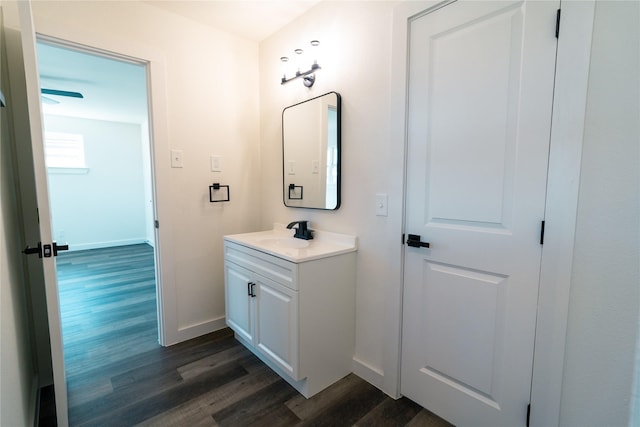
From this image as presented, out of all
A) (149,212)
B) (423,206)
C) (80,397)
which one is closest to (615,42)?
(423,206)

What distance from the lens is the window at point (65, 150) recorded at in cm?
489

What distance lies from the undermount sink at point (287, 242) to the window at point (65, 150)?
4.98 meters

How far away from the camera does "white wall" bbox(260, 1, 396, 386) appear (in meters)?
1.66

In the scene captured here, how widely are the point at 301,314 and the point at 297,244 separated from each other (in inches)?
22.7

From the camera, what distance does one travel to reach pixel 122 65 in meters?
2.83

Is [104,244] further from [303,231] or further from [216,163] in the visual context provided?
[303,231]

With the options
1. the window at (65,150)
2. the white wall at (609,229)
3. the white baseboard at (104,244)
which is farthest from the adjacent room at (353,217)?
the white baseboard at (104,244)

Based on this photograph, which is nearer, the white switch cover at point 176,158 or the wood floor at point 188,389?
the wood floor at point 188,389

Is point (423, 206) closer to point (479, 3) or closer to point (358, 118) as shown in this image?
point (358, 118)

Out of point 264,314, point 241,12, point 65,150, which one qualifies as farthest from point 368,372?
point 65,150

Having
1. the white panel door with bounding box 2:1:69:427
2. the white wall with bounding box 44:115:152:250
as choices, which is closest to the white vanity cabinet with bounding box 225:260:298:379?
the white panel door with bounding box 2:1:69:427

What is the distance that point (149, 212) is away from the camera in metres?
5.81

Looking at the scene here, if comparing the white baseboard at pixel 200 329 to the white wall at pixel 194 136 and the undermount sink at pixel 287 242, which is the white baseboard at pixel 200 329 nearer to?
the white wall at pixel 194 136

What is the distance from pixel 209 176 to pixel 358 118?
1290 millimetres
